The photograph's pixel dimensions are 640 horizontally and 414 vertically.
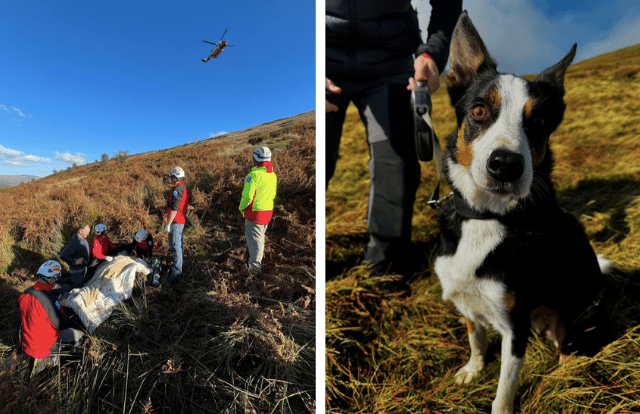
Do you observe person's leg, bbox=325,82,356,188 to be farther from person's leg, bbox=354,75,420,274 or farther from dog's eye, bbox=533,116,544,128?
dog's eye, bbox=533,116,544,128

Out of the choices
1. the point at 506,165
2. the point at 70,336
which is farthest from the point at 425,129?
the point at 70,336

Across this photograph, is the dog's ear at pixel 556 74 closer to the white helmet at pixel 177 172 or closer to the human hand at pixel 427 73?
the human hand at pixel 427 73

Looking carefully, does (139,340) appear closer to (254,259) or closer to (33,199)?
(254,259)

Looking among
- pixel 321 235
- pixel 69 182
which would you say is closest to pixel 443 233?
pixel 321 235

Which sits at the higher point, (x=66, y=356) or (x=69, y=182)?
(x=69, y=182)

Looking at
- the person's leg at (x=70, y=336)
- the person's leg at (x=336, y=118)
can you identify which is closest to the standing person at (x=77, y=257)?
the person's leg at (x=70, y=336)
